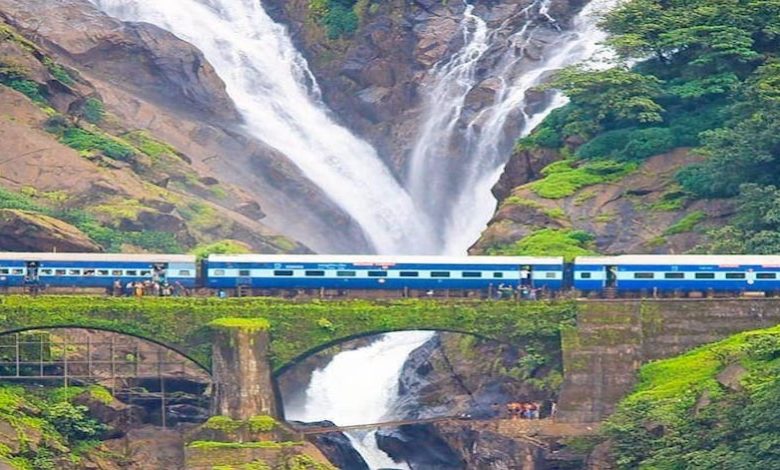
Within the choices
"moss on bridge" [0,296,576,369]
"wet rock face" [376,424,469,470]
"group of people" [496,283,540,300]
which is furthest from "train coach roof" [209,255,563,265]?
"wet rock face" [376,424,469,470]

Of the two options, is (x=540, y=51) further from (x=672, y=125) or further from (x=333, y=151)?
(x=672, y=125)

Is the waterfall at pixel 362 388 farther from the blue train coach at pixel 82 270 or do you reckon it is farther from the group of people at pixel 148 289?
the blue train coach at pixel 82 270

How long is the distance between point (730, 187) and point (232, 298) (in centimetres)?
2242

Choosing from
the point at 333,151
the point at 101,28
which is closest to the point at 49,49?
the point at 101,28

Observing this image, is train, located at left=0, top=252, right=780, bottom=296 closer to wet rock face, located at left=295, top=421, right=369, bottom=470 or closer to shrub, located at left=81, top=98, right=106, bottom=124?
wet rock face, located at left=295, top=421, right=369, bottom=470

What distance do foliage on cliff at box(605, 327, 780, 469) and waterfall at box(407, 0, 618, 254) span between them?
35.1 metres

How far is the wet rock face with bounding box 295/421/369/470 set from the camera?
10906 cm

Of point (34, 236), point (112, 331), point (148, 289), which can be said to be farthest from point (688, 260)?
point (34, 236)

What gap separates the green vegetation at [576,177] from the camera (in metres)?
120

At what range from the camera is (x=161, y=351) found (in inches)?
4486

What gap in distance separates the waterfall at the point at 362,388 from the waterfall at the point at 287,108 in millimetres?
13170

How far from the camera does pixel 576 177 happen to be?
121m

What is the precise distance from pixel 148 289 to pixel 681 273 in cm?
1993

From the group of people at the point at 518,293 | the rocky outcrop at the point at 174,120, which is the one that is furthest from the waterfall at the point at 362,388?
the group of people at the point at 518,293
